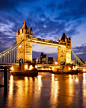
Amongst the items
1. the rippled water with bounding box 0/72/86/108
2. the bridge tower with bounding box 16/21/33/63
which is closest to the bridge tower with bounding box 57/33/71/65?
the bridge tower with bounding box 16/21/33/63

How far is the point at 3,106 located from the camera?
7934mm

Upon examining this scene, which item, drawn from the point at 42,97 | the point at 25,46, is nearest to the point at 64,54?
the point at 25,46

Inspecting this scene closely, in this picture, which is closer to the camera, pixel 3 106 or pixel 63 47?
pixel 3 106

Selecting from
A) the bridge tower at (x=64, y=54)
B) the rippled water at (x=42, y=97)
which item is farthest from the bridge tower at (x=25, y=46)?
the rippled water at (x=42, y=97)

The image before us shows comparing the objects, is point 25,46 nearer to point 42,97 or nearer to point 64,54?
point 64,54

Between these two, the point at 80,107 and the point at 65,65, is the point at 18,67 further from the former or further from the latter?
the point at 80,107

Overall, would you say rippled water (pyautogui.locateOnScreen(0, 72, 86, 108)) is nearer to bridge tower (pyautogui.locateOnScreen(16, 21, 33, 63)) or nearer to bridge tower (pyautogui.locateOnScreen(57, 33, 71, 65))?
bridge tower (pyautogui.locateOnScreen(16, 21, 33, 63))

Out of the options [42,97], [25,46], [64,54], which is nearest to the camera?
[42,97]

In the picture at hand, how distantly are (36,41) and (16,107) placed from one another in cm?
3987

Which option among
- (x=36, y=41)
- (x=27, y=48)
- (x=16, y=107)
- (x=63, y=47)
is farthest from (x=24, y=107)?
(x=63, y=47)

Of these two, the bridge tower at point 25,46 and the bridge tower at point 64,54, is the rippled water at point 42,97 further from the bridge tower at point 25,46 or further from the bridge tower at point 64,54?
the bridge tower at point 64,54

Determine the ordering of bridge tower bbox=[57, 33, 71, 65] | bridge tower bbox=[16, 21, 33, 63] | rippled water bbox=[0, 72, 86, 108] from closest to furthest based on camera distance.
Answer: rippled water bbox=[0, 72, 86, 108] → bridge tower bbox=[16, 21, 33, 63] → bridge tower bbox=[57, 33, 71, 65]

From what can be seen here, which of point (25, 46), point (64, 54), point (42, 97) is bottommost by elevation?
point (42, 97)

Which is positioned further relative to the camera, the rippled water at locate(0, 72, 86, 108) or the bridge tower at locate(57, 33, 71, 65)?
the bridge tower at locate(57, 33, 71, 65)
